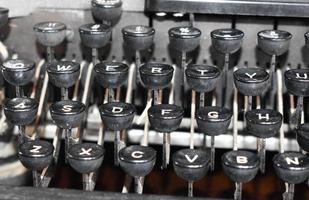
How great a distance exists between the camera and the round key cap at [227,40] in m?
2.19

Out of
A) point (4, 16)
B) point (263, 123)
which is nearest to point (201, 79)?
point (263, 123)

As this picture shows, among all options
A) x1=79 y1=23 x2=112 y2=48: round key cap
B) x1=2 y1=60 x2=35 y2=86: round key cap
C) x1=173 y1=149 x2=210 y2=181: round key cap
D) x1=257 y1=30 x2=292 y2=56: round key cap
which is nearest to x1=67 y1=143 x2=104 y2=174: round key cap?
x1=173 y1=149 x2=210 y2=181: round key cap

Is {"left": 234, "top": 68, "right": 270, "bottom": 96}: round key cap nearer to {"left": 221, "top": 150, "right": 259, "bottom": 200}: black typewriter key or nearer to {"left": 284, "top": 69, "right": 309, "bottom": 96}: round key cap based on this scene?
{"left": 284, "top": 69, "right": 309, "bottom": 96}: round key cap

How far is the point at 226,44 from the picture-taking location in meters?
2.20

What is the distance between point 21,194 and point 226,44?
2.78 ft

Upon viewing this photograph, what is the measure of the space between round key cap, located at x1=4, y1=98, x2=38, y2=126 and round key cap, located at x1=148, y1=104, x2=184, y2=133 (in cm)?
38

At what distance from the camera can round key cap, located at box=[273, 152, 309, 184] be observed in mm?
1851

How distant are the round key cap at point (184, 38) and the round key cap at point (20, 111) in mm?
525

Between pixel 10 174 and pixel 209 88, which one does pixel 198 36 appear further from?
pixel 10 174

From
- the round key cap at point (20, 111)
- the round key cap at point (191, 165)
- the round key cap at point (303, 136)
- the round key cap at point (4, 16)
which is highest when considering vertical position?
the round key cap at point (4, 16)

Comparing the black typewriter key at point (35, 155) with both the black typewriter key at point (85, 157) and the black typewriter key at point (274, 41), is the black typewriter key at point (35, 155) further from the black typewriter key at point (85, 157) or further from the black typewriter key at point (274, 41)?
the black typewriter key at point (274, 41)

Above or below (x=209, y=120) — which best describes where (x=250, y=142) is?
below

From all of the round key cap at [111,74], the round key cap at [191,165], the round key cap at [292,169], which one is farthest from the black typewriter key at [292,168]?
the round key cap at [111,74]

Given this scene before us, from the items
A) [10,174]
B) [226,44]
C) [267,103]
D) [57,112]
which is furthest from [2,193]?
[267,103]
